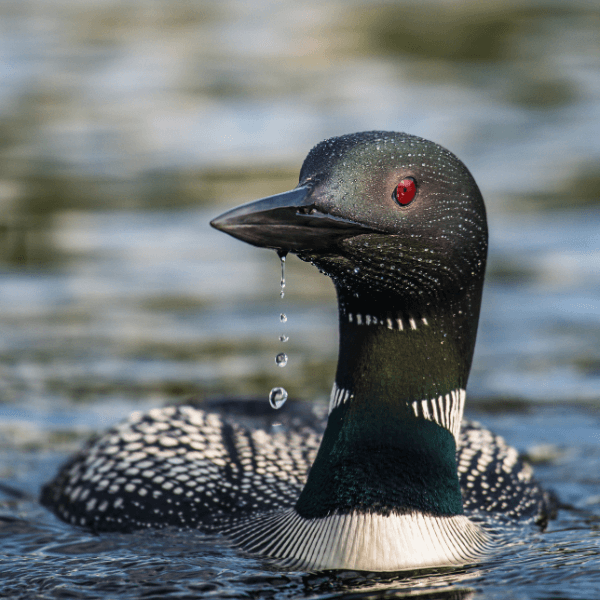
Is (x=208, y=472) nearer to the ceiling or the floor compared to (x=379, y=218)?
nearer to the floor

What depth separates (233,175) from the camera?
→ 10.9 meters

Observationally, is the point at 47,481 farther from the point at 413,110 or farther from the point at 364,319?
the point at 413,110

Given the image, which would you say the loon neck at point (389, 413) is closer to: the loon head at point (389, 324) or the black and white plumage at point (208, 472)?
the loon head at point (389, 324)

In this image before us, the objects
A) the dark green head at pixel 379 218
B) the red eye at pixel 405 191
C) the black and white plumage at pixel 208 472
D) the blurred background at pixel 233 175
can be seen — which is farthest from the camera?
the blurred background at pixel 233 175

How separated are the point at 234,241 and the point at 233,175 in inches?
52.5

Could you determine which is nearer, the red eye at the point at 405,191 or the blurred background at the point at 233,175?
the red eye at the point at 405,191

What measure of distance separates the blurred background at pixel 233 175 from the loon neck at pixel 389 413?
2.27 meters

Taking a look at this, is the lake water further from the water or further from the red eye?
the red eye

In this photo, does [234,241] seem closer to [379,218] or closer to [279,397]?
[279,397]

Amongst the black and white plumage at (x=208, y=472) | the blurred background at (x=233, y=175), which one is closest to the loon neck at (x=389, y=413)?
the black and white plumage at (x=208, y=472)

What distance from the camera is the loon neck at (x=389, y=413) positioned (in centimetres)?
377

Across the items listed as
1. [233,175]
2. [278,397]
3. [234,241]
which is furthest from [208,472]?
[233,175]

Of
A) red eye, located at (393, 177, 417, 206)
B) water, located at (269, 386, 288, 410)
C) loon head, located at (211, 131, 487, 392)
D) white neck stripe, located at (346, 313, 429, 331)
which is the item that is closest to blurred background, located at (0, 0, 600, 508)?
water, located at (269, 386, 288, 410)

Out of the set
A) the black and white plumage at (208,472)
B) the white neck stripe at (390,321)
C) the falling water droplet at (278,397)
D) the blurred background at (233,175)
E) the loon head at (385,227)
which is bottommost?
the black and white plumage at (208,472)
